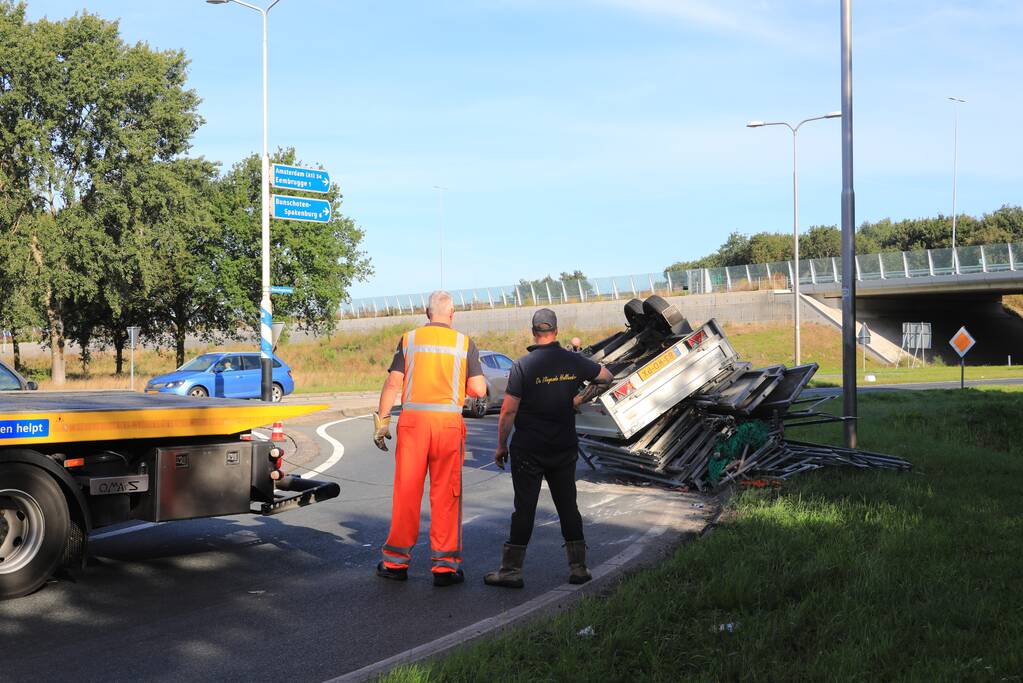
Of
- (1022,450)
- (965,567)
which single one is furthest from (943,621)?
(1022,450)

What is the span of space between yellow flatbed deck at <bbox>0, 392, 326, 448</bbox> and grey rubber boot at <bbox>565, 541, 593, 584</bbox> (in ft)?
7.27

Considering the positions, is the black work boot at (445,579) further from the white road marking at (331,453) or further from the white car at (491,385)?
the white car at (491,385)

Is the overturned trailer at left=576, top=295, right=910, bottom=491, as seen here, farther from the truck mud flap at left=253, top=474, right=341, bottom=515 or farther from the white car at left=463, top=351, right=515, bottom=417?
the white car at left=463, top=351, right=515, bottom=417

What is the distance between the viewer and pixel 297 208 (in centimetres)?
2020

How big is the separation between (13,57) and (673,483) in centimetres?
3613

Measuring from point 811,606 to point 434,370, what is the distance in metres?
2.74

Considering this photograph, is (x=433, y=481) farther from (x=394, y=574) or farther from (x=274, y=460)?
(x=274, y=460)

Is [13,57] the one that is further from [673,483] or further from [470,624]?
[470,624]

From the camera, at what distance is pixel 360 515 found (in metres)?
9.35

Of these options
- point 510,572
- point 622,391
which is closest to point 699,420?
point 622,391

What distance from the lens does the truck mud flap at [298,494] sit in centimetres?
727

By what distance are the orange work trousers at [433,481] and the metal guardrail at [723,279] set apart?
144 ft

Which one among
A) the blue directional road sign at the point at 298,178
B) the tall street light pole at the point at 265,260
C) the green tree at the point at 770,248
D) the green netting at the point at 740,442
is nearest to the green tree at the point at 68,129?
the tall street light pole at the point at 265,260

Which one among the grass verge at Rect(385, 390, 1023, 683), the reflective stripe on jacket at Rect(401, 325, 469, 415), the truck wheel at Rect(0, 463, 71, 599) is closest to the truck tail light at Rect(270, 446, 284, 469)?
the reflective stripe on jacket at Rect(401, 325, 469, 415)
